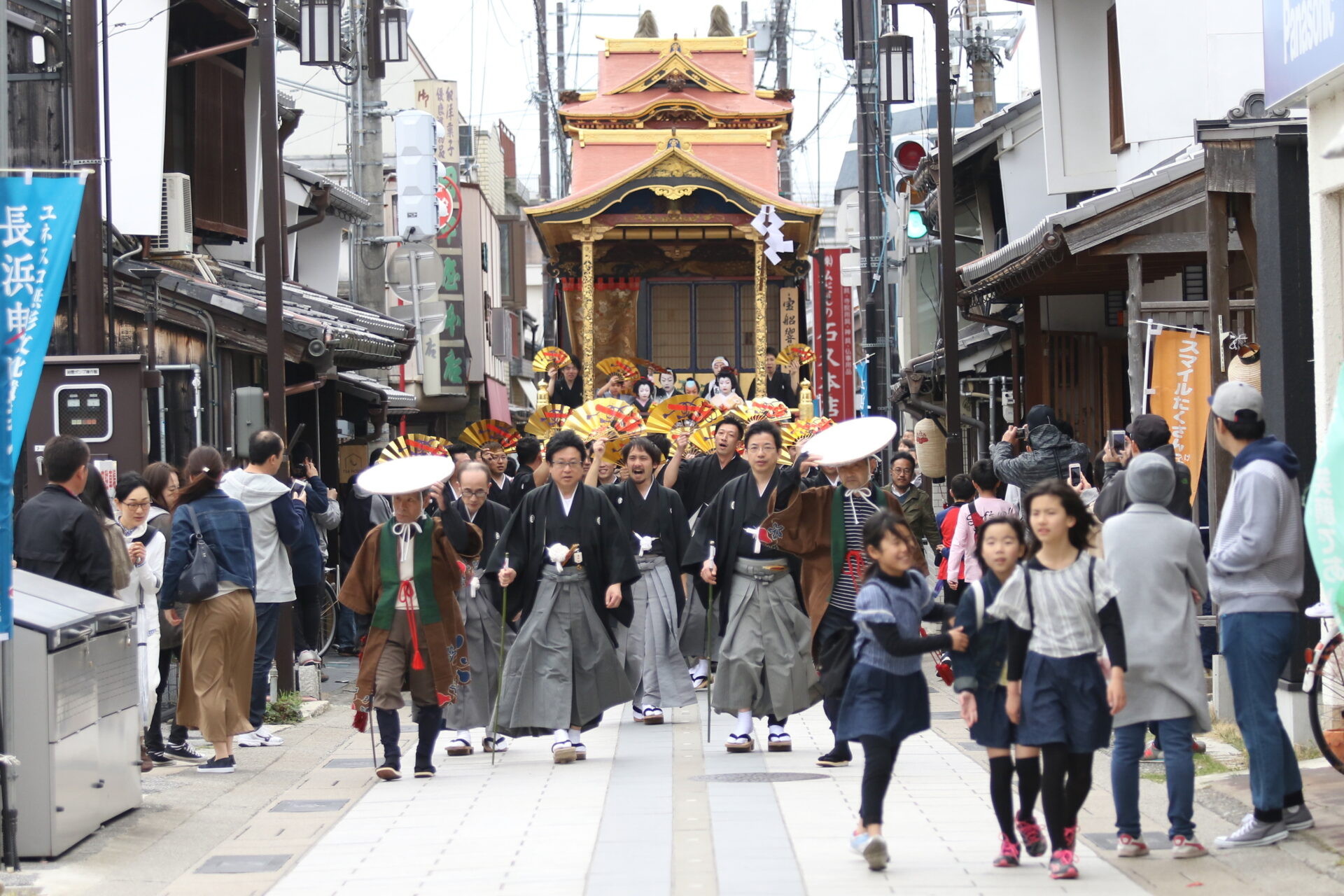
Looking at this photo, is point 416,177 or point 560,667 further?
point 416,177

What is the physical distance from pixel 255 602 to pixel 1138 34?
9.55 metres

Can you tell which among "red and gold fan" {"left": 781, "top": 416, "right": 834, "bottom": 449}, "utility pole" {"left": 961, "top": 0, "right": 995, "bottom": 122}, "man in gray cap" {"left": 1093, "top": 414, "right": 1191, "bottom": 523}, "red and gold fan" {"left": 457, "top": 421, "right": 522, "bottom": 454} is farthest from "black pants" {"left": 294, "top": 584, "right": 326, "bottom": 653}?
"utility pole" {"left": 961, "top": 0, "right": 995, "bottom": 122}

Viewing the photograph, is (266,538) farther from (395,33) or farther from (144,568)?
(395,33)

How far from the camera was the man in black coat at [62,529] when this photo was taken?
7.88 metres

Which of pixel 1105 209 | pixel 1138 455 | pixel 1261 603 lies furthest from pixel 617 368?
pixel 1261 603

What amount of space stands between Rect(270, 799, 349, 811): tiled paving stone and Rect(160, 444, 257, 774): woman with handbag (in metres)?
1.01

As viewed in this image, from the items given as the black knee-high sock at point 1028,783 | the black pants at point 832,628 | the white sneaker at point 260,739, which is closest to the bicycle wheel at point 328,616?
the white sneaker at point 260,739

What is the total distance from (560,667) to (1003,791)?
3.86 meters

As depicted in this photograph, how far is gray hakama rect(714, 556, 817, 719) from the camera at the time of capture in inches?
379

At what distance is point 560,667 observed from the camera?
31.4 ft

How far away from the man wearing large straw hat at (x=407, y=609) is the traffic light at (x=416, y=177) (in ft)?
54.4

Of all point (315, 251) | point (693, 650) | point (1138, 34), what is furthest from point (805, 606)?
point (315, 251)

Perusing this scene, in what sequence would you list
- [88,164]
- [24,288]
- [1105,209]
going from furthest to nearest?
[1105,209]
[88,164]
[24,288]

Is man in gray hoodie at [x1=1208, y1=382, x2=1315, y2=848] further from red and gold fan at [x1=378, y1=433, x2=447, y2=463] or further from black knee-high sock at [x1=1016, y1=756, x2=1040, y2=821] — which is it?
red and gold fan at [x1=378, y1=433, x2=447, y2=463]
